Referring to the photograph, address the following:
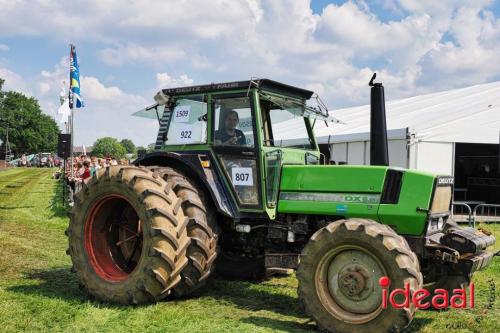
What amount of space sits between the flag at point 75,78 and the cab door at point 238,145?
1378 cm

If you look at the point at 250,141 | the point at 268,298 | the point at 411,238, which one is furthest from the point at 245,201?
the point at 411,238

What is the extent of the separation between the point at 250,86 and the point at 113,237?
7.87 ft

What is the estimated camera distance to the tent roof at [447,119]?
14.8m

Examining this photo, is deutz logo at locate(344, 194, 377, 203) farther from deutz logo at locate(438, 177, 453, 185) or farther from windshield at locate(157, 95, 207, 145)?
windshield at locate(157, 95, 207, 145)

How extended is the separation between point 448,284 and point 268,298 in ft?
6.45

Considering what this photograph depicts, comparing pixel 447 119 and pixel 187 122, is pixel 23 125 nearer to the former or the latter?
pixel 447 119

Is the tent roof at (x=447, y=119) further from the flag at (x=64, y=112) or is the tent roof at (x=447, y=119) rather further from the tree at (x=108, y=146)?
the tree at (x=108, y=146)

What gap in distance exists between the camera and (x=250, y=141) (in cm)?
593

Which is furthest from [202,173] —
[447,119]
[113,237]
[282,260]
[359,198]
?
[447,119]

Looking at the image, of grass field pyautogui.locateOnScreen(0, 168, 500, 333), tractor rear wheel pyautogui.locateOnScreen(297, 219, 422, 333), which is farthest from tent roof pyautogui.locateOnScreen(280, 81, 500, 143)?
tractor rear wheel pyautogui.locateOnScreen(297, 219, 422, 333)

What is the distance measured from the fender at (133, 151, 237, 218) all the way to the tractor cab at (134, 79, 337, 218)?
3cm

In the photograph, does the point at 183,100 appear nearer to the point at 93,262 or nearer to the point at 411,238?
the point at 93,262

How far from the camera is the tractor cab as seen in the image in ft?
19.3

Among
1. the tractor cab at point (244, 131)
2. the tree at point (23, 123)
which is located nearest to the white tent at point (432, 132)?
the tractor cab at point (244, 131)
